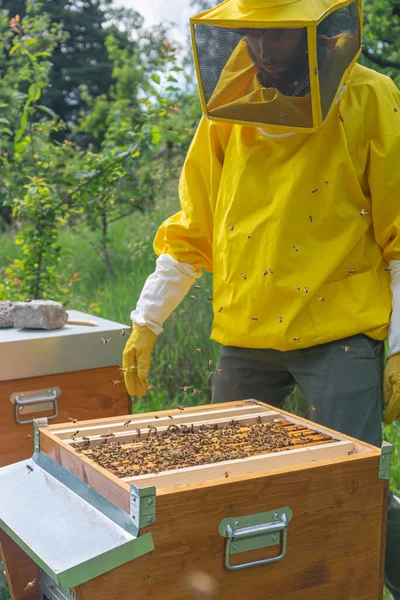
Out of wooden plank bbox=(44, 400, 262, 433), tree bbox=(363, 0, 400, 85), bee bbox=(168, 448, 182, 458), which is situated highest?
tree bbox=(363, 0, 400, 85)

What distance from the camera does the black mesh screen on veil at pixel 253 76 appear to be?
202 cm

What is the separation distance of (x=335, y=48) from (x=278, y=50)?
0.16 metres

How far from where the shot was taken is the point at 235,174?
2.29 metres

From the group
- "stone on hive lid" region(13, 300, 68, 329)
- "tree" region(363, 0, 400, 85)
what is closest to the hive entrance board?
"stone on hive lid" region(13, 300, 68, 329)

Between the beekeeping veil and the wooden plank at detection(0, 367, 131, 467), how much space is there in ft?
3.44

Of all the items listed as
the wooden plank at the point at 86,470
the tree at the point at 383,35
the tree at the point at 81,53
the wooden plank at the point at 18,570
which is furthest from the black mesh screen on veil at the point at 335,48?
the tree at the point at 81,53

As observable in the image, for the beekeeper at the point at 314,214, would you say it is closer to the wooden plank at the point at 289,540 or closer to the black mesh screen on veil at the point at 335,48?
the black mesh screen on veil at the point at 335,48

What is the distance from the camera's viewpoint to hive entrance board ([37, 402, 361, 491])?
1.62 metres

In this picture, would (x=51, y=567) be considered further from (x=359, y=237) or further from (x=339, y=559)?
(x=359, y=237)

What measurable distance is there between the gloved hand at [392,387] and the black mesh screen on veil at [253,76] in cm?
72

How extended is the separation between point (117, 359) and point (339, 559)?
1.24m

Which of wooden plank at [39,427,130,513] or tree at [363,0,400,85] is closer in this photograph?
wooden plank at [39,427,130,513]

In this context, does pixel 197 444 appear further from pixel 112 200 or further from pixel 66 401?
pixel 112 200

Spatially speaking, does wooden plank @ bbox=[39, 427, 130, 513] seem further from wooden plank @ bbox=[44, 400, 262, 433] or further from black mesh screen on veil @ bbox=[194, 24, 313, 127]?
black mesh screen on veil @ bbox=[194, 24, 313, 127]
